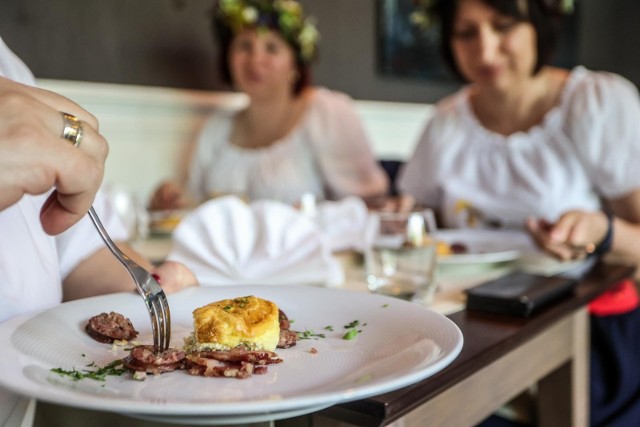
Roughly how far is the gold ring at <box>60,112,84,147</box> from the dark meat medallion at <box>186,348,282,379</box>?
21 cm

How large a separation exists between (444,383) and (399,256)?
389mm

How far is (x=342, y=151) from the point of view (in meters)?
2.65

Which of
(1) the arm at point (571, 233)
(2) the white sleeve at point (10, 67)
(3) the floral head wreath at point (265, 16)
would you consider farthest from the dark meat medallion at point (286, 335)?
(3) the floral head wreath at point (265, 16)

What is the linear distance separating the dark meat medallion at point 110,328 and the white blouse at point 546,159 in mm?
1296

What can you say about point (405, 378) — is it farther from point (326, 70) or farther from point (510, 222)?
point (326, 70)

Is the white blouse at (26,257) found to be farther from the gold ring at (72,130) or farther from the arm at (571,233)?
the arm at (571,233)

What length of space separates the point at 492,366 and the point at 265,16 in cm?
206

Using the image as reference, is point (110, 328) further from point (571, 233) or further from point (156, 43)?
point (156, 43)

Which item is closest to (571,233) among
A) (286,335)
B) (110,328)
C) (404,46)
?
(286,335)

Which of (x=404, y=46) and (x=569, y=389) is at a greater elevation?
(x=404, y=46)

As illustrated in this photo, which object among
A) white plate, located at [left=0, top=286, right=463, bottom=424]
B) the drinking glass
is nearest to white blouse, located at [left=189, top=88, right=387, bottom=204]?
the drinking glass

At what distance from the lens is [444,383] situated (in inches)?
25.1

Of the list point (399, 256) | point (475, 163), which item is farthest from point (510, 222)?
point (399, 256)

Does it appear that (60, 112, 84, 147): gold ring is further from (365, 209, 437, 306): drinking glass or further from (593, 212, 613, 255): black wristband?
(593, 212, 613, 255): black wristband
